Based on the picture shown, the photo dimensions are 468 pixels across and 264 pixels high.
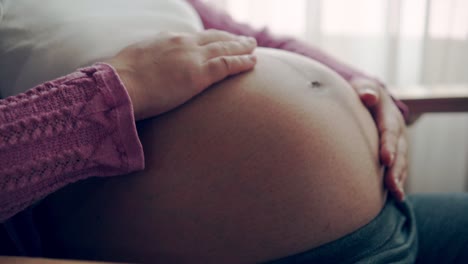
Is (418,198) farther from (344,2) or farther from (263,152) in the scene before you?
(344,2)

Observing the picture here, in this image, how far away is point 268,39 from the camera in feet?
3.42

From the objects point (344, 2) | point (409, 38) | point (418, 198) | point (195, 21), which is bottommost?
point (418, 198)

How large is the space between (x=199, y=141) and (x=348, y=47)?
94cm

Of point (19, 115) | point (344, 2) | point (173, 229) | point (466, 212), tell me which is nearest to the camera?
point (19, 115)

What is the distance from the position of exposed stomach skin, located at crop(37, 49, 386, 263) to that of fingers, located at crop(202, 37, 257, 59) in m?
0.04

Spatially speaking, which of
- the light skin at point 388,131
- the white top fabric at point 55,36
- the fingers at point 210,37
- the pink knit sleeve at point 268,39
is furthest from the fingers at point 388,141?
the white top fabric at point 55,36

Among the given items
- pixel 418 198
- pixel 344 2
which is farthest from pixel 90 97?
pixel 344 2

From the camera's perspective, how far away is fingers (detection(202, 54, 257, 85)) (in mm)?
652

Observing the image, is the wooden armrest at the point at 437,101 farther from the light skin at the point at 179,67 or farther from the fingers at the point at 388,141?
the light skin at the point at 179,67

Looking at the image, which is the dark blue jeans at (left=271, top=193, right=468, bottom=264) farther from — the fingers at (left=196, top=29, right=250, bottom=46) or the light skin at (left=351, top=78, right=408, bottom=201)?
the fingers at (left=196, top=29, right=250, bottom=46)

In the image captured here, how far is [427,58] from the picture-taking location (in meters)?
1.40

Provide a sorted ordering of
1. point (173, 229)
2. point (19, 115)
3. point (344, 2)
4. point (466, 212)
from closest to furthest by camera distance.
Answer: point (19, 115) < point (173, 229) < point (466, 212) < point (344, 2)

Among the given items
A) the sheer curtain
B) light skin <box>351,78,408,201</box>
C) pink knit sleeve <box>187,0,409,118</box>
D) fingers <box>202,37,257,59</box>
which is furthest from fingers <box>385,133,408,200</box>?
the sheer curtain

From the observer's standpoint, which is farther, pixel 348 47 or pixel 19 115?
pixel 348 47
